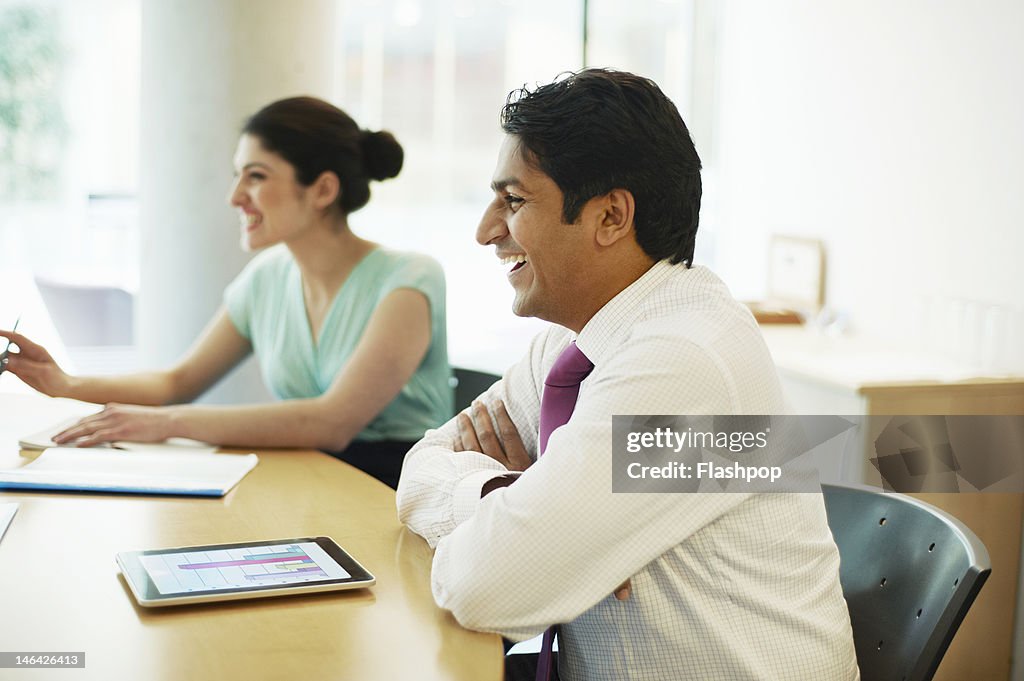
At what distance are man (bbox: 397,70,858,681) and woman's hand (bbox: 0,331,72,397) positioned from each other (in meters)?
1.06

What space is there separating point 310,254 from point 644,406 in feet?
4.91

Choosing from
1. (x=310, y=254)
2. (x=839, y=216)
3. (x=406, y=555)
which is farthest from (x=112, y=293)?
(x=406, y=555)

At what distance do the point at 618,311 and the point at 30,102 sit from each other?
3.37 metres

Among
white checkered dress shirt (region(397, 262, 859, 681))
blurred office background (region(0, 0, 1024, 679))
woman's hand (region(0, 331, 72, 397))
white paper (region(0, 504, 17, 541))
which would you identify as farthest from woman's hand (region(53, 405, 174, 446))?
white checkered dress shirt (region(397, 262, 859, 681))

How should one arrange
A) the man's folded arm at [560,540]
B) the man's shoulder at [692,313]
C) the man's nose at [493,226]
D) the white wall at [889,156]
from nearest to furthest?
the man's folded arm at [560,540] < the man's shoulder at [692,313] < the man's nose at [493,226] < the white wall at [889,156]

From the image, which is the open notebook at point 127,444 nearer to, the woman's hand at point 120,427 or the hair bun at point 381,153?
the woman's hand at point 120,427

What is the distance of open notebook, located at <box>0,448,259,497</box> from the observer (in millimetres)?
1747

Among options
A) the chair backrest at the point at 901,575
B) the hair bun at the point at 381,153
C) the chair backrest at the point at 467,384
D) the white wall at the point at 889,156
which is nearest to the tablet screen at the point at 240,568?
the chair backrest at the point at 901,575

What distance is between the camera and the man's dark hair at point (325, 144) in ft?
8.34

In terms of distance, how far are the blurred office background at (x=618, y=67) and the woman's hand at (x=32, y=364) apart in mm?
174

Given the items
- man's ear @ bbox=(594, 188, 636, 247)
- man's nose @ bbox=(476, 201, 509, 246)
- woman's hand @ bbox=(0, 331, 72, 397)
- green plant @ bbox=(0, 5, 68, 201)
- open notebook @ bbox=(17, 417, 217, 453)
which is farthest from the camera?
green plant @ bbox=(0, 5, 68, 201)

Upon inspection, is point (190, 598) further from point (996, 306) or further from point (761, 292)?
point (761, 292)

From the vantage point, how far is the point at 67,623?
1.21 metres

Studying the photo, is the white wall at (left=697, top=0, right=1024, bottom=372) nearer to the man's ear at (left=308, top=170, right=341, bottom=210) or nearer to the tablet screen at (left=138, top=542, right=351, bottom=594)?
the man's ear at (left=308, top=170, right=341, bottom=210)
